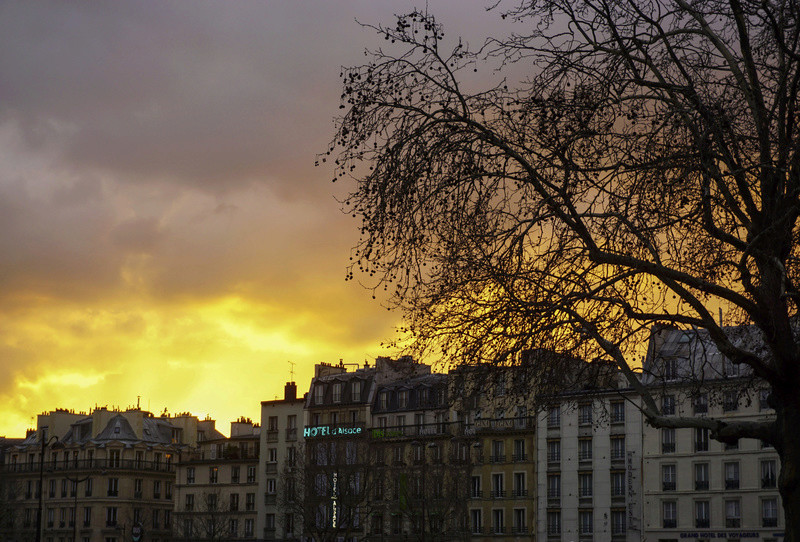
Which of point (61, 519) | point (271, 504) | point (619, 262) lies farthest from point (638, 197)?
point (61, 519)

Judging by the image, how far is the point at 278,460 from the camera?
104 metres

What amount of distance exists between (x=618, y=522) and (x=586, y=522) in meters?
2.60

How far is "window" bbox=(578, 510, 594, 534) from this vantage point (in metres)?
78.4

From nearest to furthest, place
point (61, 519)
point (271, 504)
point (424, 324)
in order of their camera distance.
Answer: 1. point (424, 324)
2. point (271, 504)
3. point (61, 519)

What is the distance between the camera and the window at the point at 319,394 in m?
101

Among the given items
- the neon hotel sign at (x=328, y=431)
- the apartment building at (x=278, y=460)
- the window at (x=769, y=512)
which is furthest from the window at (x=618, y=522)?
the apartment building at (x=278, y=460)

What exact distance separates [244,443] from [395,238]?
316ft

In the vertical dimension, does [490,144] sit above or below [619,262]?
above

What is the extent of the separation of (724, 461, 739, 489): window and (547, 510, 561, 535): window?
42.2 feet

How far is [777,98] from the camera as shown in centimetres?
1549

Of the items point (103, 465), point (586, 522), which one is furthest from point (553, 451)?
point (103, 465)

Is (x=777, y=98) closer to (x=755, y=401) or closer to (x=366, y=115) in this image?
(x=366, y=115)

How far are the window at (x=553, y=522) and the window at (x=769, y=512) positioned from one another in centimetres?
1507

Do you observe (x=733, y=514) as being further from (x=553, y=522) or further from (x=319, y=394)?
(x=319, y=394)
